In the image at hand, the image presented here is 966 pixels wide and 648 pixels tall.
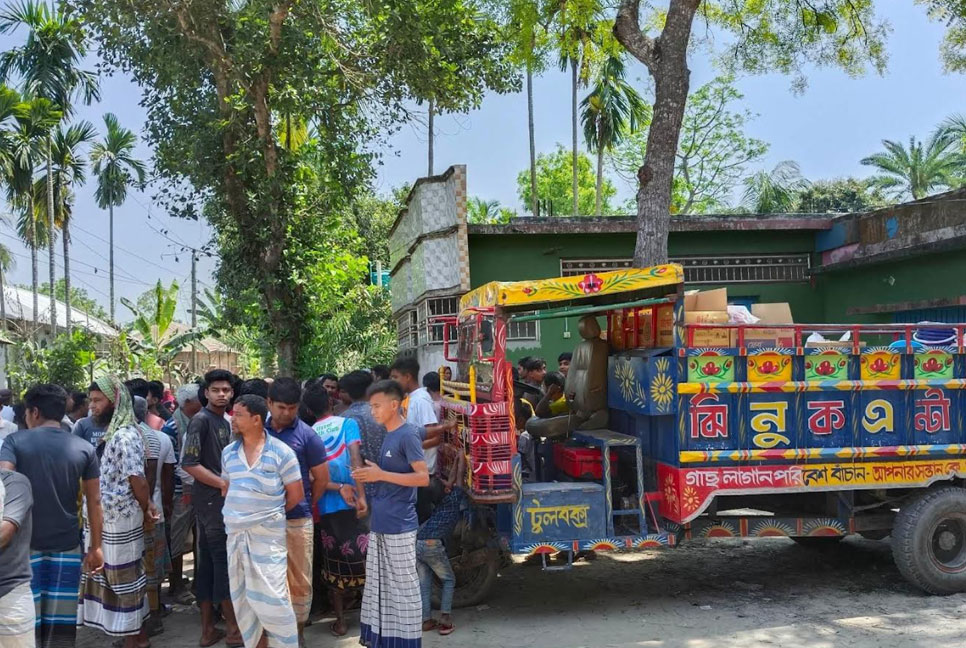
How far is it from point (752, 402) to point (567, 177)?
1390 inches

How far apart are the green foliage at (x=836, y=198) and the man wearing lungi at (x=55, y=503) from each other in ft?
121

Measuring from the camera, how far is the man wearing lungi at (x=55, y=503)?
442cm

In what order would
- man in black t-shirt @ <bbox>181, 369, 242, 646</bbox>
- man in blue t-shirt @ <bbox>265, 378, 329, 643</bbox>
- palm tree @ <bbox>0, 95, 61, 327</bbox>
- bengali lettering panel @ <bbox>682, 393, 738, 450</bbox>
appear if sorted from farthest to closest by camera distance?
1. palm tree @ <bbox>0, 95, 61, 327</bbox>
2. bengali lettering panel @ <bbox>682, 393, 738, 450</bbox>
3. man in black t-shirt @ <bbox>181, 369, 242, 646</bbox>
4. man in blue t-shirt @ <bbox>265, 378, 329, 643</bbox>

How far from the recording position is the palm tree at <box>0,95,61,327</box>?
23516mm

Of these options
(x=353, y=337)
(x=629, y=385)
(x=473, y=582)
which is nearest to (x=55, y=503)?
(x=473, y=582)

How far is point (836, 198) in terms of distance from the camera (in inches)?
1527

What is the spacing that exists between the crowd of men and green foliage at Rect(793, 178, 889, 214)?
1386 inches

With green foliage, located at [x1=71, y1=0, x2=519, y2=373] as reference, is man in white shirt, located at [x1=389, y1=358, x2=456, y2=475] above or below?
below

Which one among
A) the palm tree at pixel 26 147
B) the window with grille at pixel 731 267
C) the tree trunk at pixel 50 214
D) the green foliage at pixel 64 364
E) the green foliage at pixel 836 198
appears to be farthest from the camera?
the green foliage at pixel 836 198

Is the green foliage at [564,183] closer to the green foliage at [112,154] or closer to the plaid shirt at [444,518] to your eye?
the green foliage at [112,154]

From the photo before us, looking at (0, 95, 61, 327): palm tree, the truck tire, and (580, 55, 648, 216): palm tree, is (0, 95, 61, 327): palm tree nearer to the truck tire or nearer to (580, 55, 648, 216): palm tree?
(580, 55, 648, 216): palm tree

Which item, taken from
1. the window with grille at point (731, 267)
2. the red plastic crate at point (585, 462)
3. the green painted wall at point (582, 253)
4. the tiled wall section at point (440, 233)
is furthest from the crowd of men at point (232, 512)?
the window with grille at point (731, 267)

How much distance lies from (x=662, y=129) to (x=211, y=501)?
267 inches

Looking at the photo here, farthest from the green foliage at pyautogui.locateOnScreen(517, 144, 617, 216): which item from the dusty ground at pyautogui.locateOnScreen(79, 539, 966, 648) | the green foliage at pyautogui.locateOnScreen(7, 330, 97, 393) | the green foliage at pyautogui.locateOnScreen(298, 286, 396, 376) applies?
the dusty ground at pyautogui.locateOnScreen(79, 539, 966, 648)
